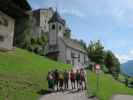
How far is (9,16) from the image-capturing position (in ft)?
161

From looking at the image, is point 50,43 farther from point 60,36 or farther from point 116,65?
point 116,65

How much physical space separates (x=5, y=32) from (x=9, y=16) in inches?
167

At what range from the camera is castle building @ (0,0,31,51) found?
4516 cm

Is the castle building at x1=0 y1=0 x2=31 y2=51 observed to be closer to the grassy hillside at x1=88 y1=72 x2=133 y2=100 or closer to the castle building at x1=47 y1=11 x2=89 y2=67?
the grassy hillside at x1=88 y1=72 x2=133 y2=100

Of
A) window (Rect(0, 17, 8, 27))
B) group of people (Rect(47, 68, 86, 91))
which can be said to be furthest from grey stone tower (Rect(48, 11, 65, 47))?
group of people (Rect(47, 68, 86, 91))

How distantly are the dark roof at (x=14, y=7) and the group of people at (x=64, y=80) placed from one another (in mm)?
27154

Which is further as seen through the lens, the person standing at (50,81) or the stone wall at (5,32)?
the stone wall at (5,32)

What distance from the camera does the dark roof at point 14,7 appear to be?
52.4 meters

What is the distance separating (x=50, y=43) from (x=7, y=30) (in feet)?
120

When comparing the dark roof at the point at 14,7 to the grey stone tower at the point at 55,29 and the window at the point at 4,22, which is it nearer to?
the window at the point at 4,22

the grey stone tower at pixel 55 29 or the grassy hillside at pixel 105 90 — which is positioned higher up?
the grey stone tower at pixel 55 29

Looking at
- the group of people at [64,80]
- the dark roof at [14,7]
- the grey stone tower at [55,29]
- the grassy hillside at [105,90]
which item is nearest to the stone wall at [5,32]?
the dark roof at [14,7]

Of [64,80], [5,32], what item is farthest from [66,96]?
[5,32]

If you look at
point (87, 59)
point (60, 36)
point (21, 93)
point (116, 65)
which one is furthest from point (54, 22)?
point (21, 93)
